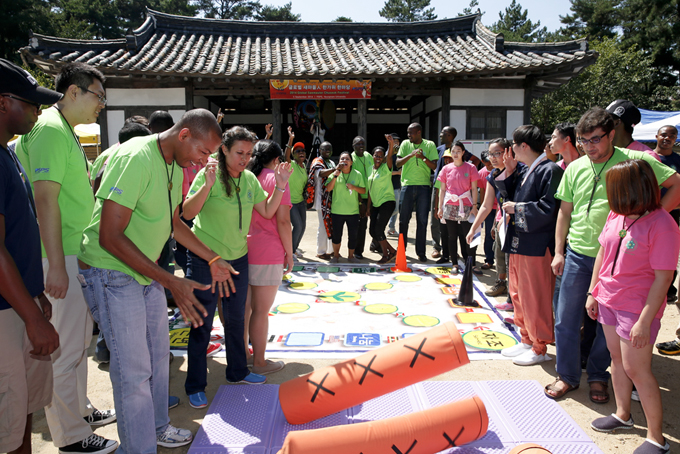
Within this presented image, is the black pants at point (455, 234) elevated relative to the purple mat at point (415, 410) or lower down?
elevated

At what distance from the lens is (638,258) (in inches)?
98.0

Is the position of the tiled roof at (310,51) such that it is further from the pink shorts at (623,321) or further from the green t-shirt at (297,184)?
the pink shorts at (623,321)

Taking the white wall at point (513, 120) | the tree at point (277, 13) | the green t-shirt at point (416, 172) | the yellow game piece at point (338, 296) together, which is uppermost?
the tree at point (277, 13)

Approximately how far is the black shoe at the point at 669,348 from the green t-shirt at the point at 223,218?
372 cm

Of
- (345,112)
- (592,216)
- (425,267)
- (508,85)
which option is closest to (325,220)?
(425,267)

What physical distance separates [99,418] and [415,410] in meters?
2.07

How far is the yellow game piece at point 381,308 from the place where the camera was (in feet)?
16.1

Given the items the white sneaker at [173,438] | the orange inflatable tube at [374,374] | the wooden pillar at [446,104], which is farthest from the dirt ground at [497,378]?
the wooden pillar at [446,104]

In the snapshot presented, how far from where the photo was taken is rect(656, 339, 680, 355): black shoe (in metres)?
3.88

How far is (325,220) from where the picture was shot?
7.39m

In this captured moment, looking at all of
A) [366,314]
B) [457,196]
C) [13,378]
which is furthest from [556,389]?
[457,196]

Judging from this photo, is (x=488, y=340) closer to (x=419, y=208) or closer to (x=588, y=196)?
(x=588, y=196)

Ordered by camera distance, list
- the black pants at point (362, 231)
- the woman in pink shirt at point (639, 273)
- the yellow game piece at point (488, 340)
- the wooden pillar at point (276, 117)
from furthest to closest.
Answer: the wooden pillar at point (276, 117) → the black pants at point (362, 231) → the yellow game piece at point (488, 340) → the woman in pink shirt at point (639, 273)

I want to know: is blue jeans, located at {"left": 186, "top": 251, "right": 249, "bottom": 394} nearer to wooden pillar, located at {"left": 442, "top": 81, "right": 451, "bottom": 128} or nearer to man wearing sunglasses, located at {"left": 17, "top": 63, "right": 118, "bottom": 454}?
man wearing sunglasses, located at {"left": 17, "top": 63, "right": 118, "bottom": 454}
